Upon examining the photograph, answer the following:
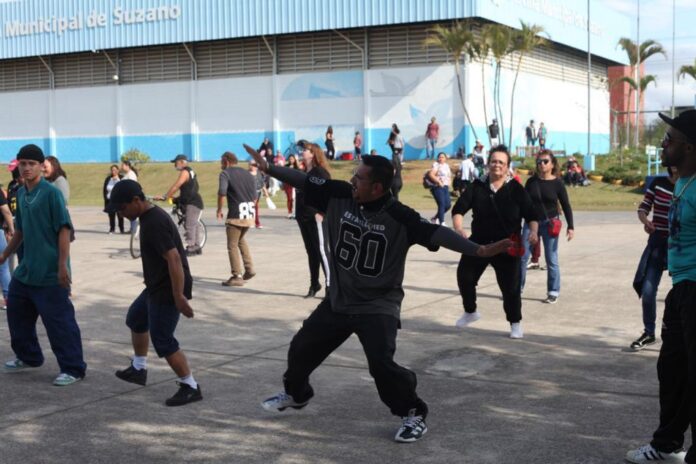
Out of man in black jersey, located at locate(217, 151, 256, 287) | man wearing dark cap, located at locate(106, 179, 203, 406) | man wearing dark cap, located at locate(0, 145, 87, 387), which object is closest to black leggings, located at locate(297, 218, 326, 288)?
man in black jersey, located at locate(217, 151, 256, 287)

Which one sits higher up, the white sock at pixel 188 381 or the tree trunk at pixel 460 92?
the tree trunk at pixel 460 92

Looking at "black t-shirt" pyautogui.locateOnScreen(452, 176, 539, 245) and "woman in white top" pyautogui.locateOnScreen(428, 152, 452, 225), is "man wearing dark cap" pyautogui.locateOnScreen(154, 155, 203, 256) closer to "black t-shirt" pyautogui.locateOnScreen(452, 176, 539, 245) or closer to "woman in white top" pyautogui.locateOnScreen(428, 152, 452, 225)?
"woman in white top" pyautogui.locateOnScreen(428, 152, 452, 225)

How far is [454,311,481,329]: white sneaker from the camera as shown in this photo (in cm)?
948

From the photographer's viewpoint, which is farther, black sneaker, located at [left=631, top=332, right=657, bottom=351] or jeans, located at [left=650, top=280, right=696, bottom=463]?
black sneaker, located at [left=631, top=332, right=657, bottom=351]

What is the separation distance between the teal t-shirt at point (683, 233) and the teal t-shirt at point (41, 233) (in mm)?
4573

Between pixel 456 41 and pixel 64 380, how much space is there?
32674 millimetres

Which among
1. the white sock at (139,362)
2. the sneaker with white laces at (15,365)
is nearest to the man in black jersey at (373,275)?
the white sock at (139,362)

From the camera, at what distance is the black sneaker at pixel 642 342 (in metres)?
8.38

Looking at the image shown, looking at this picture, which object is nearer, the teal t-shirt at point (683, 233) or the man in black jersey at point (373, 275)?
the teal t-shirt at point (683, 233)

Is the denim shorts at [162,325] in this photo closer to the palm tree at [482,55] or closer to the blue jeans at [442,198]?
the blue jeans at [442,198]

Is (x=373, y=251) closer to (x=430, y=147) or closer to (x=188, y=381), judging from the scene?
(x=188, y=381)

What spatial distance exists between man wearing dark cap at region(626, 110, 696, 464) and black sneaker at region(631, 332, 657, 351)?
301 centimetres

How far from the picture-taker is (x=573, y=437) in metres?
5.78

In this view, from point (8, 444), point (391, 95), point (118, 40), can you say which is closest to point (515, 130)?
point (391, 95)
